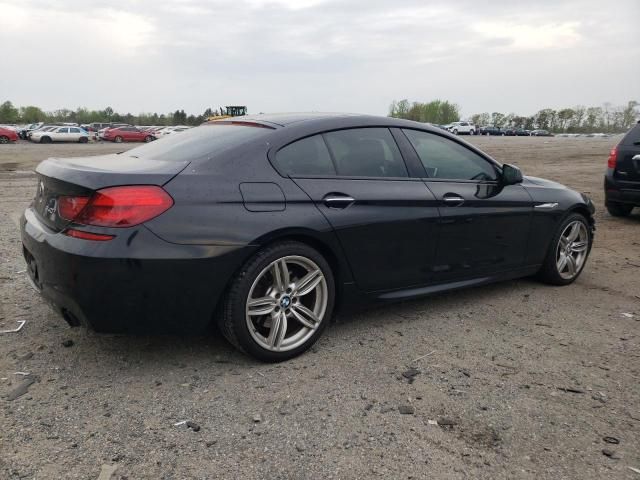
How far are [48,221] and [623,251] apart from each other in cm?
606

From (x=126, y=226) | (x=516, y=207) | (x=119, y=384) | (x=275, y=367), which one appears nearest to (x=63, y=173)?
(x=126, y=226)

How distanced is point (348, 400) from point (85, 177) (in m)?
1.84

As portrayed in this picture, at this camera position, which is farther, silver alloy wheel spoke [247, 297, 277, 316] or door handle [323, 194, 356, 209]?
door handle [323, 194, 356, 209]

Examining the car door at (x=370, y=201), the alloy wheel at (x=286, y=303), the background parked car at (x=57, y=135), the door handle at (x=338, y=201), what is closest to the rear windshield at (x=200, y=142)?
the car door at (x=370, y=201)

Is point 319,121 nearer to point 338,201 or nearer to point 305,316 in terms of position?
point 338,201

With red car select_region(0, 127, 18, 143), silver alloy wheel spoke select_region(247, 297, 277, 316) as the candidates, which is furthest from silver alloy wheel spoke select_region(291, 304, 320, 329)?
red car select_region(0, 127, 18, 143)

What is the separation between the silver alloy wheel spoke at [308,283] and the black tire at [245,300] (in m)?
0.09

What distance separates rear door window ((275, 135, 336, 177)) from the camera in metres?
3.38

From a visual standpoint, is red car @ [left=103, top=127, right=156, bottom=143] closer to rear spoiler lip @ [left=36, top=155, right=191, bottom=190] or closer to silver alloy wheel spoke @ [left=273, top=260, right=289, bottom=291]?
rear spoiler lip @ [left=36, top=155, right=191, bottom=190]

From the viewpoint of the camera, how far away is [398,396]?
9.62ft

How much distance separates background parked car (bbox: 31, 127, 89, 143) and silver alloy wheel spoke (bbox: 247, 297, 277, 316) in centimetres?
4262

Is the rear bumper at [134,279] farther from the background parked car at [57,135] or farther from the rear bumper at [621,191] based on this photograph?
the background parked car at [57,135]

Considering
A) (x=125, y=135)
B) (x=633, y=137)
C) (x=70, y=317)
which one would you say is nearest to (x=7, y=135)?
(x=125, y=135)

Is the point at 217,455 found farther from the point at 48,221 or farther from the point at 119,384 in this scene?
the point at 48,221
